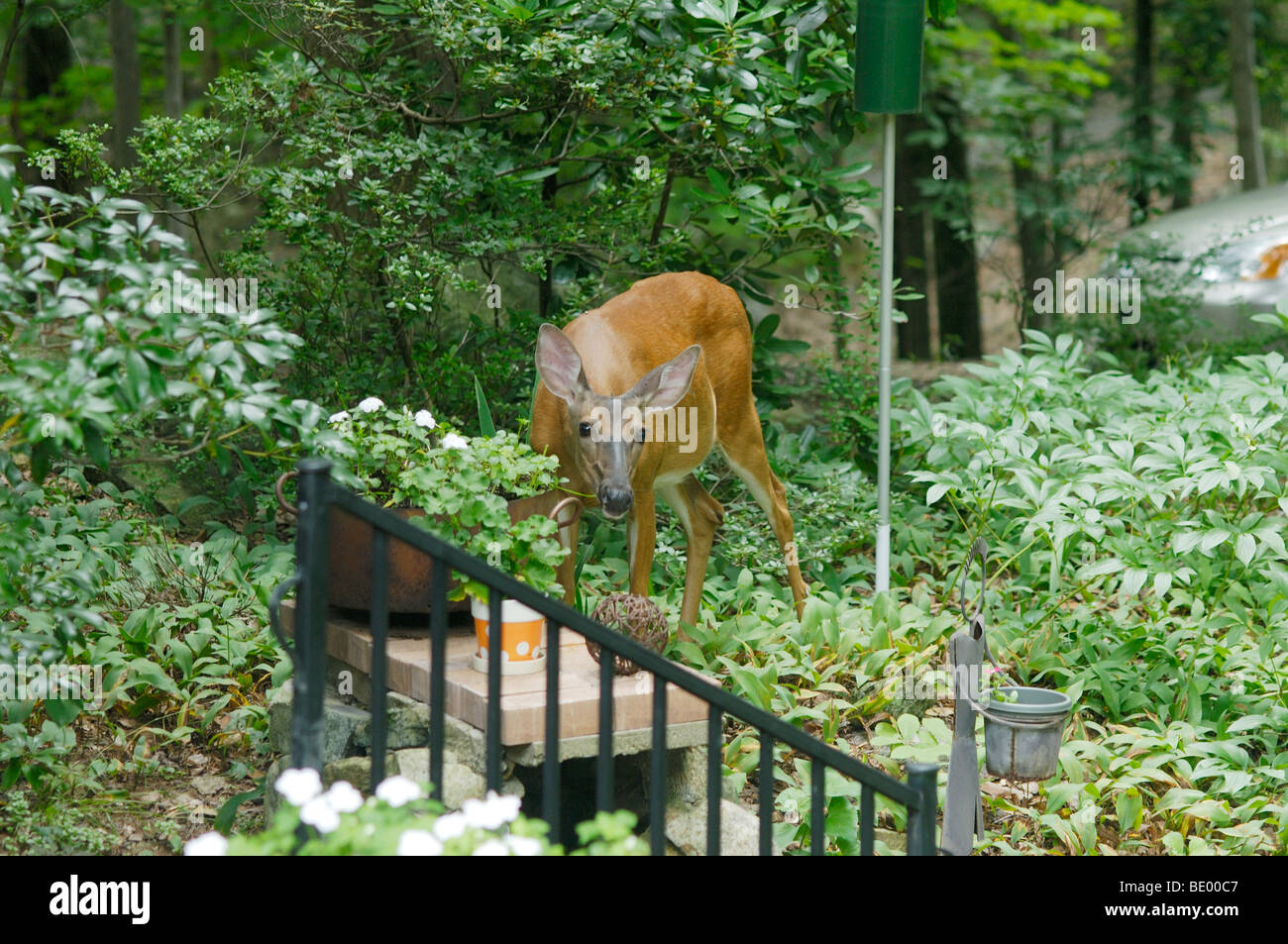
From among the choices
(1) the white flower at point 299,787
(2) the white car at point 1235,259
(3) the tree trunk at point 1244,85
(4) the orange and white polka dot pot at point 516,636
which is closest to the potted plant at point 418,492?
(4) the orange and white polka dot pot at point 516,636

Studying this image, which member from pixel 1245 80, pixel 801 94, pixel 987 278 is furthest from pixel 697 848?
pixel 987 278

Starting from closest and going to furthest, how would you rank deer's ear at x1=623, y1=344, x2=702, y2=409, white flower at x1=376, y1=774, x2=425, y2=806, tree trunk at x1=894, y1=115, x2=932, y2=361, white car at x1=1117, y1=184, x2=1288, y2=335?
white flower at x1=376, y1=774, x2=425, y2=806 < deer's ear at x1=623, y1=344, x2=702, y2=409 < white car at x1=1117, y1=184, x2=1288, y2=335 < tree trunk at x1=894, y1=115, x2=932, y2=361

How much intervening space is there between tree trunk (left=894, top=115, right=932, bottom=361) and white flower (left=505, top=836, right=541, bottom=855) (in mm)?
10360

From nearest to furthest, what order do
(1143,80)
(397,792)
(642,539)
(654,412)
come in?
(397,792) → (654,412) → (642,539) → (1143,80)

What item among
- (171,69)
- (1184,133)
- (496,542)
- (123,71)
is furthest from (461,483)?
(1184,133)

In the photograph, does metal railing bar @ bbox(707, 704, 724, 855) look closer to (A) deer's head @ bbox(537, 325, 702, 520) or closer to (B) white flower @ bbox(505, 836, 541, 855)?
(B) white flower @ bbox(505, 836, 541, 855)

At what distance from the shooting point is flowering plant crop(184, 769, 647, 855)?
2.52 meters

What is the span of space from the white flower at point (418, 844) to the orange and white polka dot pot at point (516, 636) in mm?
1387

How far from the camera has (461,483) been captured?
398 centimetres

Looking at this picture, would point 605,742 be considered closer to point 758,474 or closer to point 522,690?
point 522,690

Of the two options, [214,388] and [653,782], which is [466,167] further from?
[653,782]

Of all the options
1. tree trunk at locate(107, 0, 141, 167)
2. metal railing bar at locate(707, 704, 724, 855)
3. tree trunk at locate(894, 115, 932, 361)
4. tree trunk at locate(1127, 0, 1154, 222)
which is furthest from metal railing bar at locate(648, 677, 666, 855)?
tree trunk at locate(1127, 0, 1154, 222)

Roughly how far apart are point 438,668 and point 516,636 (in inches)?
36.6
